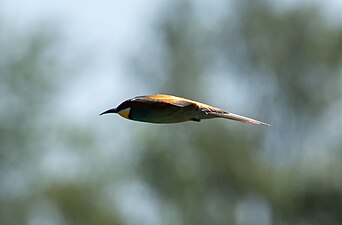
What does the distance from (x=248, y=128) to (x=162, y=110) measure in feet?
58.3

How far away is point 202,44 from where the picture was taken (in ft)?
76.3

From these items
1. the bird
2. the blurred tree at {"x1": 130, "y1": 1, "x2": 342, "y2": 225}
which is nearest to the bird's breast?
the bird

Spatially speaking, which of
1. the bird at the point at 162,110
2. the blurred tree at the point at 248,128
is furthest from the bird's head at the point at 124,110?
the blurred tree at the point at 248,128

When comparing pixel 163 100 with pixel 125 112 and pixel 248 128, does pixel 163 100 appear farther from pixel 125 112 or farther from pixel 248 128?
pixel 248 128

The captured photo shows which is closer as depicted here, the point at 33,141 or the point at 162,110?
the point at 162,110

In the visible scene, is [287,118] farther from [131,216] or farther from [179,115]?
[179,115]

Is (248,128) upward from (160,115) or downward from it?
downward

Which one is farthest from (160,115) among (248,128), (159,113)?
(248,128)

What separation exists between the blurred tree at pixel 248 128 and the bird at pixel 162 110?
14884 mm

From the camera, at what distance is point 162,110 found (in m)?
2.70

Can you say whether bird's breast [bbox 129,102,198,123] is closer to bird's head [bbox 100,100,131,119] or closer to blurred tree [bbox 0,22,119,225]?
bird's head [bbox 100,100,131,119]

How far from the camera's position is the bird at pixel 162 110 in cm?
269

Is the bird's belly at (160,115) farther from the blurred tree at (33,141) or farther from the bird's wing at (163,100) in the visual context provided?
the blurred tree at (33,141)

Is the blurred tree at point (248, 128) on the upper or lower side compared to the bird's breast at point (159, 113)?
lower
